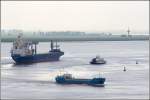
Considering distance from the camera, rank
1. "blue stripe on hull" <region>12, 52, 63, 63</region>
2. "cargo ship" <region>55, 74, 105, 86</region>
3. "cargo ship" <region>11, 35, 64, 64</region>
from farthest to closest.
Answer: "cargo ship" <region>11, 35, 64, 64</region> < "blue stripe on hull" <region>12, 52, 63, 63</region> < "cargo ship" <region>55, 74, 105, 86</region>

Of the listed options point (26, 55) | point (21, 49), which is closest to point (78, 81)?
point (26, 55)

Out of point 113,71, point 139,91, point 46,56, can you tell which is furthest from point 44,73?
point 46,56

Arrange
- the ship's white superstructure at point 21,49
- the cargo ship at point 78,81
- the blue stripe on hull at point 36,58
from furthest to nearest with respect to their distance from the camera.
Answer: the ship's white superstructure at point 21,49, the blue stripe on hull at point 36,58, the cargo ship at point 78,81

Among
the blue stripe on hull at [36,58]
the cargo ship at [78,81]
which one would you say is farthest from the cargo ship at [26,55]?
the cargo ship at [78,81]

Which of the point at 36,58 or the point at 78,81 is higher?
the point at 36,58

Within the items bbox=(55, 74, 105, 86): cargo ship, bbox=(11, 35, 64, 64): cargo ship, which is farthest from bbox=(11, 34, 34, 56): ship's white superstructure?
bbox=(55, 74, 105, 86): cargo ship

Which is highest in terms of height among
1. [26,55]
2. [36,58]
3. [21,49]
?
[21,49]

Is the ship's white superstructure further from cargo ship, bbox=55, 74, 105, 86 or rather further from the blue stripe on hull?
cargo ship, bbox=55, 74, 105, 86

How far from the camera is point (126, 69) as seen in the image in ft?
147

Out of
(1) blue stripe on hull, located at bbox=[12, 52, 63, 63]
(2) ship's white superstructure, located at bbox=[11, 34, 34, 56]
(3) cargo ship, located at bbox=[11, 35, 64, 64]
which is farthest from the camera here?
(2) ship's white superstructure, located at bbox=[11, 34, 34, 56]

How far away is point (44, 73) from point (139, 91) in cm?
1194

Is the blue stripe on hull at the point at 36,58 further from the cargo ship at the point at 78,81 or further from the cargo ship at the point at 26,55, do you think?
the cargo ship at the point at 78,81

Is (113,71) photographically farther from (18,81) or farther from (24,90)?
(24,90)

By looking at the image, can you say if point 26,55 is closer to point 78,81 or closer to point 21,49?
point 21,49
